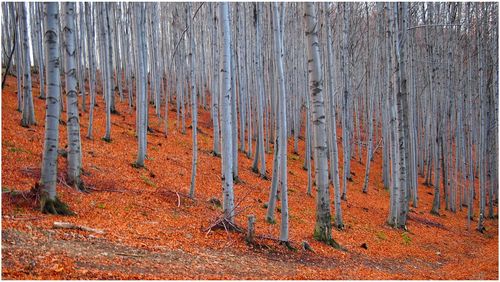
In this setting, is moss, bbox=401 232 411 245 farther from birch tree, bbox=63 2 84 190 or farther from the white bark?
birch tree, bbox=63 2 84 190

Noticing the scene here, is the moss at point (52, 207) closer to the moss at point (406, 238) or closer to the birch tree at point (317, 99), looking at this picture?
the birch tree at point (317, 99)

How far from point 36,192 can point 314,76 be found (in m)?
5.55

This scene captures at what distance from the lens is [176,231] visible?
25.4 feet

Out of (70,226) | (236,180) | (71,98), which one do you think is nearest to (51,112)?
(71,98)

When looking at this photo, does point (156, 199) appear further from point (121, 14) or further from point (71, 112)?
point (121, 14)

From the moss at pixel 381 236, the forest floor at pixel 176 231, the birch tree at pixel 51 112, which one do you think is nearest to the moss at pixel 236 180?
the forest floor at pixel 176 231

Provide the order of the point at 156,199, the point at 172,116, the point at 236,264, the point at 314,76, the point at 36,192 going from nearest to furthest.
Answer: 1. the point at 236,264
2. the point at 36,192
3. the point at 314,76
4. the point at 156,199
5. the point at 172,116

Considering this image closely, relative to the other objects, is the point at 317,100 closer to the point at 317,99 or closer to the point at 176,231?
the point at 317,99

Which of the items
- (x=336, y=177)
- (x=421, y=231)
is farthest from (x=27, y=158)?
(x=421, y=231)

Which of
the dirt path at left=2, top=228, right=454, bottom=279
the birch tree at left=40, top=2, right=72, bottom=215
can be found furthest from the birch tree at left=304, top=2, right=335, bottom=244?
the birch tree at left=40, top=2, right=72, bottom=215

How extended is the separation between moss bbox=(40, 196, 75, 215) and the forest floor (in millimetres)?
172

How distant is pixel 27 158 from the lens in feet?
34.8

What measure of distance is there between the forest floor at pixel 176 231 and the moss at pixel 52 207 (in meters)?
0.17

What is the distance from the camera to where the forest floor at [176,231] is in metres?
5.23
